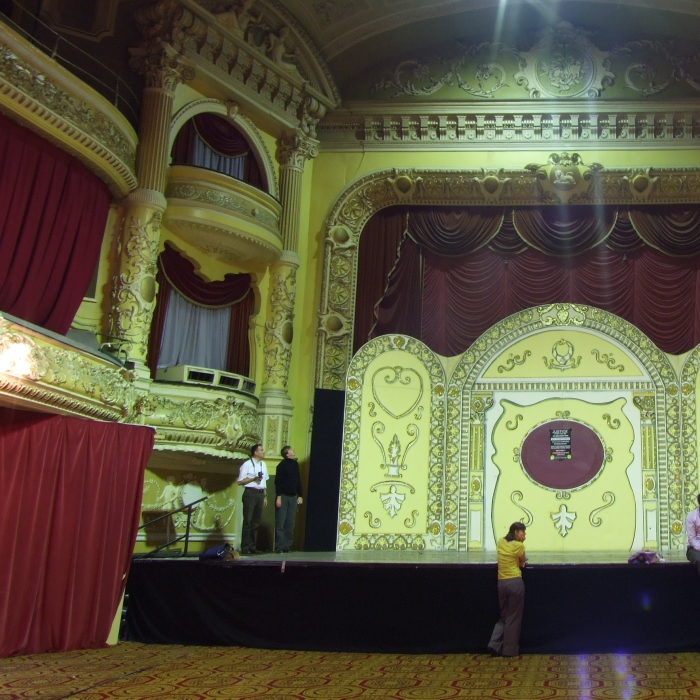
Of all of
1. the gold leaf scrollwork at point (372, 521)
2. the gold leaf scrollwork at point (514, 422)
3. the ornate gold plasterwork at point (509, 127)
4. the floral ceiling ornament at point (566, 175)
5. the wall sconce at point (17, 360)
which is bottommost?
the gold leaf scrollwork at point (372, 521)

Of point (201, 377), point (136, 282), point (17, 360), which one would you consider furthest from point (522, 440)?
point (17, 360)

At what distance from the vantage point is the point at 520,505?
564 inches

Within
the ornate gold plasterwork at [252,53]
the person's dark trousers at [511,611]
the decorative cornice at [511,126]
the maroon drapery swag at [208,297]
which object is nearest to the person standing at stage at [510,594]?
the person's dark trousers at [511,611]

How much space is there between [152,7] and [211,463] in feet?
22.9

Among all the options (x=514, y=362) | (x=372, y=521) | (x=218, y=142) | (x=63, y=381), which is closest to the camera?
(x=63, y=381)

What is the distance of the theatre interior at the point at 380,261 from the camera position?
12.5 m

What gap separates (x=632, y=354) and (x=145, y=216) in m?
8.11

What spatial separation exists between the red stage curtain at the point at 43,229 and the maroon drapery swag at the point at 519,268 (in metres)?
5.23

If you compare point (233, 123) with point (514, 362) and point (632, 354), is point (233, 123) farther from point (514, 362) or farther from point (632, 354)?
point (632, 354)

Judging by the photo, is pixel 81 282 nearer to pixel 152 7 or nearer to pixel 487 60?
pixel 152 7

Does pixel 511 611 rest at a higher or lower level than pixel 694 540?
lower

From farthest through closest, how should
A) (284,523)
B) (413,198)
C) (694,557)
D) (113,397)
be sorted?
(413,198), (284,523), (113,397), (694,557)

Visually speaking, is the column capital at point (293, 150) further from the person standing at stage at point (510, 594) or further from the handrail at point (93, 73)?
the person standing at stage at point (510, 594)

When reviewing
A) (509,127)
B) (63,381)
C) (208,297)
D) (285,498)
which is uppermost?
(509,127)
